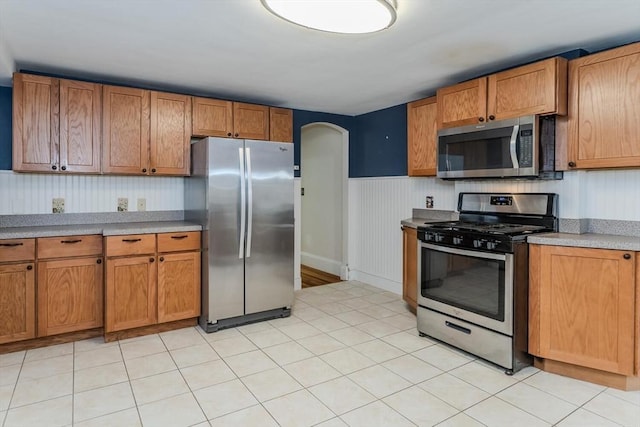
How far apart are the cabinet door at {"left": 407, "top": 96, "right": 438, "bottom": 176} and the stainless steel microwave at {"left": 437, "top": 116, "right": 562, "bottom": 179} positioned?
25 centimetres

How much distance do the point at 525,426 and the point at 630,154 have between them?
71.6 inches

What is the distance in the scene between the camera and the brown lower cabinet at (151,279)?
3135mm

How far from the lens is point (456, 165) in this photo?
3.44 metres

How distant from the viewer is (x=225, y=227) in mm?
3402

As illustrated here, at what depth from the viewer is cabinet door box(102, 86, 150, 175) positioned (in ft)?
11.0

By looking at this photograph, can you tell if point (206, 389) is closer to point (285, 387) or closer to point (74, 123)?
point (285, 387)

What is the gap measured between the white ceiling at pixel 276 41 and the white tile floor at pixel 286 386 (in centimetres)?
223

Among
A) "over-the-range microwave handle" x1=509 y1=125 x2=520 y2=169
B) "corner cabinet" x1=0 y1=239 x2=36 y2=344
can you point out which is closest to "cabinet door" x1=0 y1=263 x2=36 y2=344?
"corner cabinet" x1=0 y1=239 x2=36 y2=344

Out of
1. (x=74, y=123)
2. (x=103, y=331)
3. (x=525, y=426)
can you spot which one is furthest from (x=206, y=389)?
(x=74, y=123)

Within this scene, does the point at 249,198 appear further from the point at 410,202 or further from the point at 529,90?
the point at 529,90

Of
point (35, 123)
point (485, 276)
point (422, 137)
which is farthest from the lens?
point (422, 137)

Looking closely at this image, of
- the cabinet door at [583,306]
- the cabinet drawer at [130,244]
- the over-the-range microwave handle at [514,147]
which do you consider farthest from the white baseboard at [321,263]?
the cabinet door at [583,306]

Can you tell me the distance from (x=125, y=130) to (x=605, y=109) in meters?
3.71

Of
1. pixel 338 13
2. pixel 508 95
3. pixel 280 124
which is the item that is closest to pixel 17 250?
pixel 280 124
